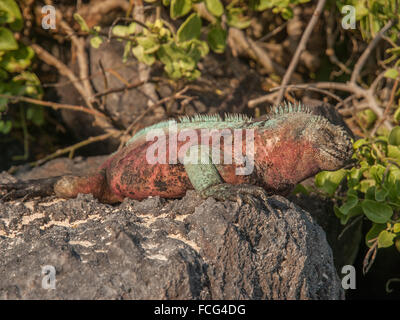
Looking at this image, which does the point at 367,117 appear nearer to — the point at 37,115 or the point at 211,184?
the point at 211,184

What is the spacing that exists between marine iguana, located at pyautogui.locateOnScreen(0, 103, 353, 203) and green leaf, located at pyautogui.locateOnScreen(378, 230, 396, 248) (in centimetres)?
58

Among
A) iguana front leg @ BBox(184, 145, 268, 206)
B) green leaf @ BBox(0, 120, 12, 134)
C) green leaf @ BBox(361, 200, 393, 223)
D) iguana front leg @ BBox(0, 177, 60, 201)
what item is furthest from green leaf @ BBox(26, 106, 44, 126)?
green leaf @ BBox(361, 200, 393, 223)

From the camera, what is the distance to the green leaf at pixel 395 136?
9.61ft

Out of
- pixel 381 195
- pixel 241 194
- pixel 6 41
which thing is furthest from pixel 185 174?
pixel 6 41

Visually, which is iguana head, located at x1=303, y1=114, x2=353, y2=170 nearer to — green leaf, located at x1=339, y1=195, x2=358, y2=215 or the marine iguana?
the marine iguana

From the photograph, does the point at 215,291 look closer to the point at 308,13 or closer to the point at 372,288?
the point at 372,288

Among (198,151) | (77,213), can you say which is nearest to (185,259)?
(198,151)

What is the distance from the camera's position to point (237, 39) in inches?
190

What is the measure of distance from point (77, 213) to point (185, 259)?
0.82 m

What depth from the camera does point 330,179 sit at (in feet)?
9.07

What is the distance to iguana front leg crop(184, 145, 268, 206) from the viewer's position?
223 centimetres

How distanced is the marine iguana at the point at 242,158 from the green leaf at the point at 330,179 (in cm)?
26

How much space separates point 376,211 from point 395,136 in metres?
0.53

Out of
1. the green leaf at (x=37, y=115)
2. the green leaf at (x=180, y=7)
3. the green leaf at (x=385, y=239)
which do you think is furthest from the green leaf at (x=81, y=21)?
the green leaf at (x=385, y=239)
